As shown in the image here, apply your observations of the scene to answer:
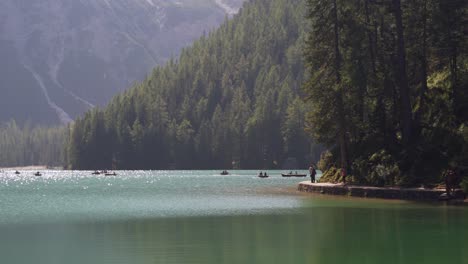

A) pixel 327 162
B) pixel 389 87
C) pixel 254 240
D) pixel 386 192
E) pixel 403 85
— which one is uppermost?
pixel 389 87

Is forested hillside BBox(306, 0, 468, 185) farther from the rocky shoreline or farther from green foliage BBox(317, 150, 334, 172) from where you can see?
the rocky shoreline

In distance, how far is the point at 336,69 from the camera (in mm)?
80500

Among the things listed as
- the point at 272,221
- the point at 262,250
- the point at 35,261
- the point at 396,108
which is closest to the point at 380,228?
the point at 272,221

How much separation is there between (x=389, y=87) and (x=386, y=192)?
16.4 m

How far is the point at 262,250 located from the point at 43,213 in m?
27.0

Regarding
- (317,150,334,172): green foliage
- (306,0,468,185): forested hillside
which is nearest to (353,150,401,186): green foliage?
(306,0,468,185): forested hillside

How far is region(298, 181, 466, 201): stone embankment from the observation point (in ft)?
202

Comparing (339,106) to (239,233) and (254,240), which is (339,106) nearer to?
(239,233)

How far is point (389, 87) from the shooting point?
7994 cm

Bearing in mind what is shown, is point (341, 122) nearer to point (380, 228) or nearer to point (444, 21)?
point (444, 21)

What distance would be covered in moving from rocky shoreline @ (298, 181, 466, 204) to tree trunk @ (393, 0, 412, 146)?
6894 mm

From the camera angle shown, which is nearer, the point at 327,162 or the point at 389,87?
the point at 389,87

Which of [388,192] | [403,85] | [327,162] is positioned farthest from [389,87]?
[388,192]

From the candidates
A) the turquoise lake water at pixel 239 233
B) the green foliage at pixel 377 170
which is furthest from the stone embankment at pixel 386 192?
the turquoise lake water at pixel 239 233
